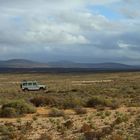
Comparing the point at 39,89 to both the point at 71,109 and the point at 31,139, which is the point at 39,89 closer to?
the point at 71,109

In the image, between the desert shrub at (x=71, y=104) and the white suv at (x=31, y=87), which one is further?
the white suv at (x=31, y=87)

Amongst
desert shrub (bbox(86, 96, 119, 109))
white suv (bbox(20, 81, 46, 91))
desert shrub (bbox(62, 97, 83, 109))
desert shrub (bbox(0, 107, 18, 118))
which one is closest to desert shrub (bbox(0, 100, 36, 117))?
desert shrub (bbox(0, 107, 18, 118))

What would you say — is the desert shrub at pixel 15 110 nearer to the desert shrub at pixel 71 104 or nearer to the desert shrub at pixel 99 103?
the desert shrub at pixel 71 104

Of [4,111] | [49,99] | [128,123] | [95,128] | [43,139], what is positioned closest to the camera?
[43,139]

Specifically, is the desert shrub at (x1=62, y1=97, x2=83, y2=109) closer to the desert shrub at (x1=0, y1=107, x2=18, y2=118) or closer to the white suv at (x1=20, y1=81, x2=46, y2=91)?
the desert shrub at (x1=0, y1=107, x2=18, y2=118)

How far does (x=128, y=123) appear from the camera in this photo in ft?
85.0

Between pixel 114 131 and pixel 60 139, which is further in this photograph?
pixel 114 131

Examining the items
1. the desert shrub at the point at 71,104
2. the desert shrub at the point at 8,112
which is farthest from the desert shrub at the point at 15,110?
the desert shrub at the point at 71,104

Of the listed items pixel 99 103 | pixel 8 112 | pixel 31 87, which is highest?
pixel 8 112

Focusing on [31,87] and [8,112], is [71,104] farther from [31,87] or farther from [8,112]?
[31,87]

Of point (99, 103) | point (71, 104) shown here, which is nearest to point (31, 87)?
point (99, 103)

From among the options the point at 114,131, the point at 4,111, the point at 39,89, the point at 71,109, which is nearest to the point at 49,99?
the point at 71,109

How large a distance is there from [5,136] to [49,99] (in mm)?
20040

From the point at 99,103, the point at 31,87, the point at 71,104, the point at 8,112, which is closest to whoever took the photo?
the point at 8,112
